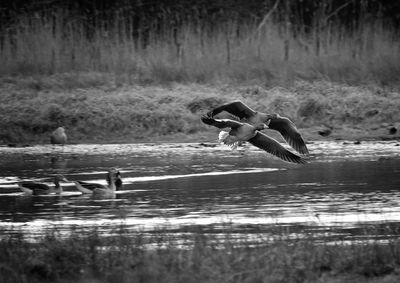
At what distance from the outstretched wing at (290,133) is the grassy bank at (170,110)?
605 centimetres

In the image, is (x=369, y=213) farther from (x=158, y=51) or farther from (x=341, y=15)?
(x=341, y=15)

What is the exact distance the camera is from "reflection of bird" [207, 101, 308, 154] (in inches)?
481

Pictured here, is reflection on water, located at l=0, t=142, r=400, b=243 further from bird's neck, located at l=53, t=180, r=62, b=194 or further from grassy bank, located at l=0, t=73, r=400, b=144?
grassy bank, located at l=0, t=73, r=400, b=144

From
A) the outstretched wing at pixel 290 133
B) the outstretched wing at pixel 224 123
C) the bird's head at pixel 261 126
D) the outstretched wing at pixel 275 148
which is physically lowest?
the outstretched wing at pixel 275 148

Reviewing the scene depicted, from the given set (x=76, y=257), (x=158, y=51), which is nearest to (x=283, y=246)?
(x=76, y=257)

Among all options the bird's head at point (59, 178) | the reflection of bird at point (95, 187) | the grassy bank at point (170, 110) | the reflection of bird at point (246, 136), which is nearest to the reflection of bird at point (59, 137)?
the grassy bank at point (170, 110)

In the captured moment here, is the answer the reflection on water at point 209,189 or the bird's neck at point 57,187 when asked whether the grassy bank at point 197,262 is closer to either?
the reflection on water at point 209,189

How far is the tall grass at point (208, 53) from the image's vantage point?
21.9 metres

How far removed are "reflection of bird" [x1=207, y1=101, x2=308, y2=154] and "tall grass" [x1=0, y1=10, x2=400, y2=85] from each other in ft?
28.5

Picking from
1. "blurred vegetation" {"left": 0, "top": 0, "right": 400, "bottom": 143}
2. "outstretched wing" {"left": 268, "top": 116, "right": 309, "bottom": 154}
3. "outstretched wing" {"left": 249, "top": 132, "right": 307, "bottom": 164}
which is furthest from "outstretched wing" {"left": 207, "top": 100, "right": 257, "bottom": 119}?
"blurred vegetation" {"left": 0, "top": 0, "right": 400, "bottom": 143}

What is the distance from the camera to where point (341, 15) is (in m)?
25.9

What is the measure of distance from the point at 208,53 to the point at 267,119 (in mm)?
10328

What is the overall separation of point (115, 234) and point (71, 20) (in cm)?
1595

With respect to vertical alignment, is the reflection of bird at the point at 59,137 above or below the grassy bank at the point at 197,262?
below
